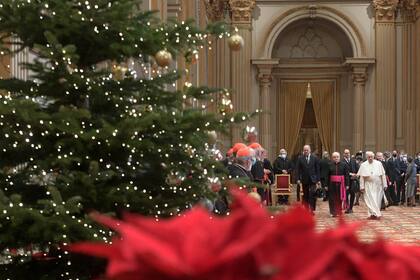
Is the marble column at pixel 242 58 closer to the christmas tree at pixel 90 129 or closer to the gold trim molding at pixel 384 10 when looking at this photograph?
the gold trim molding at pixel 384 10

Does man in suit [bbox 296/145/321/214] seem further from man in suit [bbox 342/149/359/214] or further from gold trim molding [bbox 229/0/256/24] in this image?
gold trim molding [bbox 229/0/256/24]

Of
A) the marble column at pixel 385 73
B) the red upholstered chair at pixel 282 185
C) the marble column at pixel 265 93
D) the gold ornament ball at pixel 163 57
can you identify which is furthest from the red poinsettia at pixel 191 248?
the marble column at pixel 385 73

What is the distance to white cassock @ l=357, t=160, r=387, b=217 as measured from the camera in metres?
17.9

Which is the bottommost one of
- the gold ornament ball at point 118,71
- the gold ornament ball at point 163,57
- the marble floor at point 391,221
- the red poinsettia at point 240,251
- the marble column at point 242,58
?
the marble floor at point 391,221

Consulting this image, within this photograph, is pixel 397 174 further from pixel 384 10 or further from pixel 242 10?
pixel 242 10

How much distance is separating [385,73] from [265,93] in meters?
4.44

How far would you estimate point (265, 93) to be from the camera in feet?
92.8

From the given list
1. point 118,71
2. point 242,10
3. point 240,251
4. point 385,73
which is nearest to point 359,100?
point 385,73

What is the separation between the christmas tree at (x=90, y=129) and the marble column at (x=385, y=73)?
2400 centimetres

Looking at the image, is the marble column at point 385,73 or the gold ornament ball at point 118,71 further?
the marble column at point 385,73

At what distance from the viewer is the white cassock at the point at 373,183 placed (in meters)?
17.9

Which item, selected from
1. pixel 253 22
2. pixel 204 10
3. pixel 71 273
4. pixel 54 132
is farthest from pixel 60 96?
pixel 253 22

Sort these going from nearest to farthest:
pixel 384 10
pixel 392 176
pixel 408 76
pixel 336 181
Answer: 1. pixel 336 181
2. pixel 392 176
3. pixel 384 10
4. pixel 408 76

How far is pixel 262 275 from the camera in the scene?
95cm
